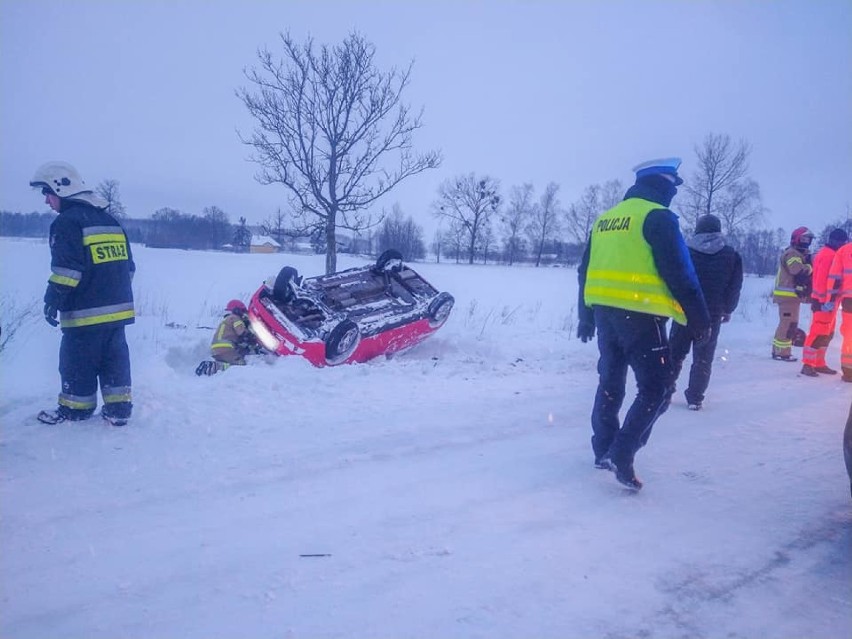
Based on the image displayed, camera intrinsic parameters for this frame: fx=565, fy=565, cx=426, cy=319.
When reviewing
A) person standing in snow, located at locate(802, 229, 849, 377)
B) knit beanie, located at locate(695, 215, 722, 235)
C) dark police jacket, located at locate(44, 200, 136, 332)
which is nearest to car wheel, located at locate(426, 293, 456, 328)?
knit beanie, located at locate(695, 215, 722, 235)

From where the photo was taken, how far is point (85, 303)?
4.23m

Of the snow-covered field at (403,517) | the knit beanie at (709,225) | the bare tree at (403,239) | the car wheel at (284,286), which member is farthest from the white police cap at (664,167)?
the bare tree at (403,239)

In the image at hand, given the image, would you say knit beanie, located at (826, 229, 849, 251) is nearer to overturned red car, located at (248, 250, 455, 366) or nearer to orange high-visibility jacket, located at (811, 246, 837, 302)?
orange high-visibility jacket, located at (811, 246, 837, 302)

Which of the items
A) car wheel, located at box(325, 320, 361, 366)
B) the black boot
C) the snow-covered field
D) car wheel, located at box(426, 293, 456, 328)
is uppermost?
car wheel, located at box(426, 293, 456, 328)

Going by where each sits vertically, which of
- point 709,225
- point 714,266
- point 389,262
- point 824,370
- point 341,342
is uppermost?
point 709,225

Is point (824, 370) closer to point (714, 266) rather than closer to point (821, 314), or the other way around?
point (821, 314)

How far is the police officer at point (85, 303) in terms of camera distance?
13.6 feet

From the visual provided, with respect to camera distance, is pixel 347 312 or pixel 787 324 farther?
pixel 787 324

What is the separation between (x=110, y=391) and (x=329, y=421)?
5.48 feet

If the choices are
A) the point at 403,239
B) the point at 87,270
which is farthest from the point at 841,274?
the point at 403,239

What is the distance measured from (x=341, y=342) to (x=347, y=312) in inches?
34.9

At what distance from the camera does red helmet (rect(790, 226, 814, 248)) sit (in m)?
8.28

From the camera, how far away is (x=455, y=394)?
5.63 m

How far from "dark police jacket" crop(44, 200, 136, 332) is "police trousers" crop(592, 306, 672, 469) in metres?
3.58
